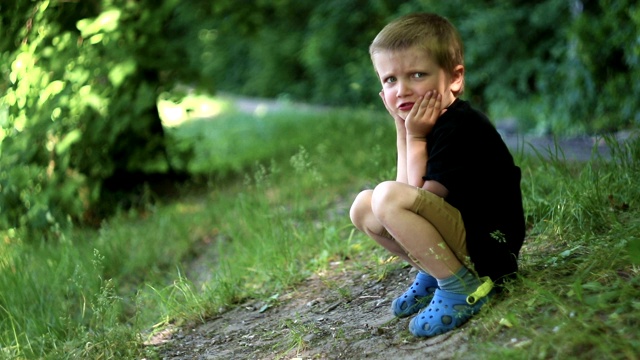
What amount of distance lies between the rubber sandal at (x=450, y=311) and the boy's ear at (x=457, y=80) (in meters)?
0.75

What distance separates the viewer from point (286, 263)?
14.7 feet

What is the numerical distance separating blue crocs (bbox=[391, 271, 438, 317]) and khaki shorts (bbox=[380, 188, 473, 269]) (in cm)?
31

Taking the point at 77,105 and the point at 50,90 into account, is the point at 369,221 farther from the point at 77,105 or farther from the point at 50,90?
the point at 77,105

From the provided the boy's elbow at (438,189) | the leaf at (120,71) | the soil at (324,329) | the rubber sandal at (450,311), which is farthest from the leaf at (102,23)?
the rubber sandal at (450,311)

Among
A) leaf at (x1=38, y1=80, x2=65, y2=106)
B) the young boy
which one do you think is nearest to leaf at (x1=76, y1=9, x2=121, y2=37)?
leaf at (x1=38, y1=80, x2=65, y2=106)

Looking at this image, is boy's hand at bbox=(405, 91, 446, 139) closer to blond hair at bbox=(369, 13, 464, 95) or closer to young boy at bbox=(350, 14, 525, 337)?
young boy at bbox=(350, 14, 525, 337)

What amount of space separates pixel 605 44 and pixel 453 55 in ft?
17.0

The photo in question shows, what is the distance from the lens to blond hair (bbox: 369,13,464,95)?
316 cm

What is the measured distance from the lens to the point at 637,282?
2.90 metres

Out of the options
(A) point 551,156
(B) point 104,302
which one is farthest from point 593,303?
(B) point 104,302

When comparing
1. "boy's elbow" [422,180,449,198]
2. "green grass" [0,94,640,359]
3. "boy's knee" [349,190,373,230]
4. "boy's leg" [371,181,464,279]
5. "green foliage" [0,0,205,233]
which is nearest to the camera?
"green grass" [0,94,640,359]

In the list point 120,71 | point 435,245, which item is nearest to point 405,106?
point 435,245

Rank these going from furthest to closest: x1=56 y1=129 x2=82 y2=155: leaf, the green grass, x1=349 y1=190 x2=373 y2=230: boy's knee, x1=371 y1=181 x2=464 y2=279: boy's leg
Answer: x1=56 y1=129 x2=82 y2=155: leaf
x1=349 y1=190 x2=373 y2=230: boy's knee
x1=371 y1=181 x2=464 y2=279: boy's leg
the green grass

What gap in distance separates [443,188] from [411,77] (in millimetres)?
451
